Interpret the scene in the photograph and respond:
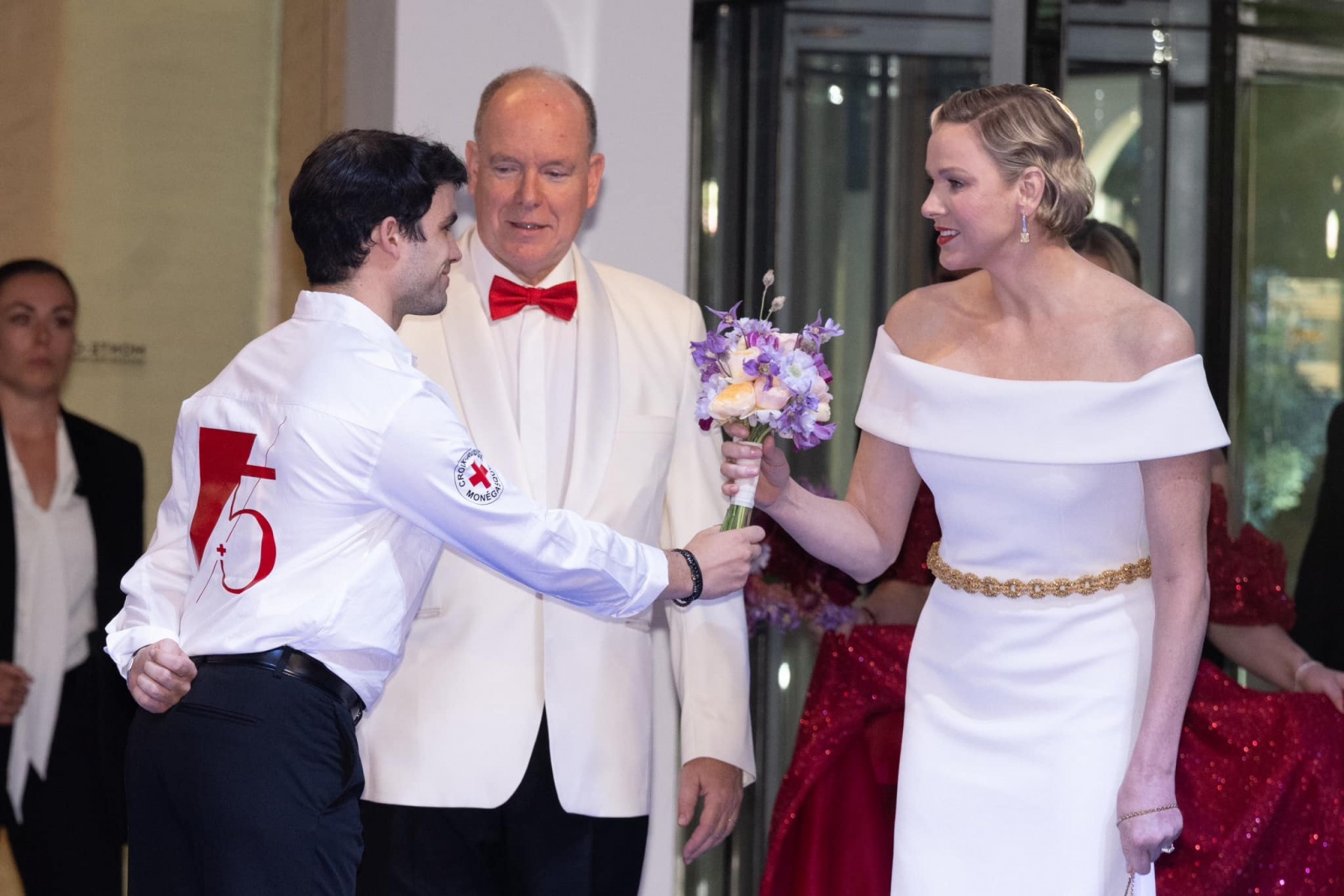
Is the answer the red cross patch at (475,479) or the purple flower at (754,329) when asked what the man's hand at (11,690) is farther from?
the purple flower at (754,329)

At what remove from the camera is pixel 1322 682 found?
127 inches

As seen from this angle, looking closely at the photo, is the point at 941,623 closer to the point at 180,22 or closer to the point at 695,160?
the point at 695,160

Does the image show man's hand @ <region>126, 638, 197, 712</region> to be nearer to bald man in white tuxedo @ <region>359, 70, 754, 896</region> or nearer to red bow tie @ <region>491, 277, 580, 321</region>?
bald man in white tuxedo @ <region>359, 70, 754, 896</region>

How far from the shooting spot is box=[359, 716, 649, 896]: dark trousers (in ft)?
9.42

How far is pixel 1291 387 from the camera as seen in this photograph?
14.5ft

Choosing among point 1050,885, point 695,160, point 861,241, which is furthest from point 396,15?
point 1050,885

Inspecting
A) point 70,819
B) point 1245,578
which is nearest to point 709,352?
point 1245,578

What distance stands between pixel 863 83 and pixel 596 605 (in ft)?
8.06

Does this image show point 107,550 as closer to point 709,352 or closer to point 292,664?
point 292,664

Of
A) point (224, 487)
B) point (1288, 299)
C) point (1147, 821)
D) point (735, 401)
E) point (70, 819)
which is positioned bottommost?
point (70, 819)

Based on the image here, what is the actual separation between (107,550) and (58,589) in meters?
0.18

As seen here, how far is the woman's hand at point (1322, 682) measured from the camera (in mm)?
3174

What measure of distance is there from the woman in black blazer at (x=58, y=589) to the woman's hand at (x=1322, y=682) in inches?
124

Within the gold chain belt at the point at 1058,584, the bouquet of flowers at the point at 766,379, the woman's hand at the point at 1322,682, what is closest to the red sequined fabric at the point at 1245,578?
the woman's hand at the point at 1322,682
